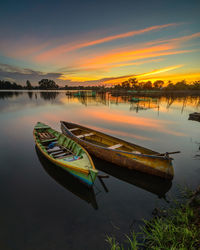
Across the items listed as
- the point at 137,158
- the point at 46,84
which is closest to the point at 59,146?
the point at 137,158

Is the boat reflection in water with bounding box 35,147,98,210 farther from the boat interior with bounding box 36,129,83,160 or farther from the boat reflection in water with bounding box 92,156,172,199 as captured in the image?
the boat reflection in water with bounding box 92,156,172,199

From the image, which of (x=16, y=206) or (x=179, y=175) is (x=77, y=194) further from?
(x=179, y=175)

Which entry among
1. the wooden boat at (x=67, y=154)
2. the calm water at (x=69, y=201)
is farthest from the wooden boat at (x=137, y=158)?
the wooden boat at (x=67, y=154)

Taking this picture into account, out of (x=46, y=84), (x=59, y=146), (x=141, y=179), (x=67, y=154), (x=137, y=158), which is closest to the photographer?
(x=137, y=158)

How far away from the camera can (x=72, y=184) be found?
7273 millimetres

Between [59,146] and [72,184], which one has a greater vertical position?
[59,146]

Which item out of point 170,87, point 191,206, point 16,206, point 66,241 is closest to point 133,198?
point 191,206

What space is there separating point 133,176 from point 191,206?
3.52 metres

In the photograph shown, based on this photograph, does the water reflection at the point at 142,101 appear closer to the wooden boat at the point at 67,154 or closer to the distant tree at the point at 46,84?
the wooden boat at the point at 67,154

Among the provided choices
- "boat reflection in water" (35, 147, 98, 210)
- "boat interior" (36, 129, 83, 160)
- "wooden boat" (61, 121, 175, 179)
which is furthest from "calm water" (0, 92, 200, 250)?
"boat interior" (36, 129, 83, 160)

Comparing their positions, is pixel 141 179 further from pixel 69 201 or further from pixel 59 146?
pixel 59 146

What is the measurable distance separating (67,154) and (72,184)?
2.49 metres

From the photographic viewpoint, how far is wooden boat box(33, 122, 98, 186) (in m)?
6.15

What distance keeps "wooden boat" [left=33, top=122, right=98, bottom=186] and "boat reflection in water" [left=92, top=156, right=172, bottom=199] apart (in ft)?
7.53
